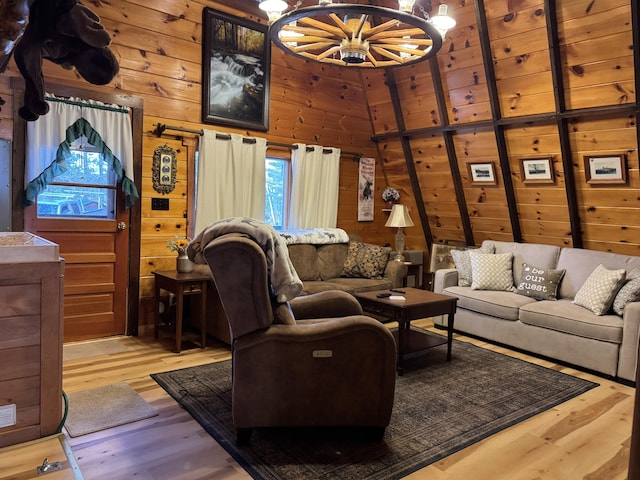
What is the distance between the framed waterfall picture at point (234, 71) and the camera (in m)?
4.57

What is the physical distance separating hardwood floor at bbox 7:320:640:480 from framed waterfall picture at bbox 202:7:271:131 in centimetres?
275

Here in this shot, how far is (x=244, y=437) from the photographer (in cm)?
243

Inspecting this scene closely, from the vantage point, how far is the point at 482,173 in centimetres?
511

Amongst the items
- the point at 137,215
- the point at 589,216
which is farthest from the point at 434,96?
the point at 137,215

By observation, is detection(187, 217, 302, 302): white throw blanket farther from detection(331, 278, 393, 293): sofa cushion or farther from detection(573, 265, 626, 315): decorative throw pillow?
detection(573, 265, 626, 315): decorative throw pillow

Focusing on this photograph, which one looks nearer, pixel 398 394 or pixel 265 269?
pixel 265 269

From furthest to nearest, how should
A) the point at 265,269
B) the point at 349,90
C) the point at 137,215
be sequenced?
the point at 349,90, the point at 137,215, the point at 265,269

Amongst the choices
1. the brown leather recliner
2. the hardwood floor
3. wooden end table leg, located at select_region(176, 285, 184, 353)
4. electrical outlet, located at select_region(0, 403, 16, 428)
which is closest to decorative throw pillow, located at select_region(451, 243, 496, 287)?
the hardwood floor

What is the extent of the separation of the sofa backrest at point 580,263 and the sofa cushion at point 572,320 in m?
0.20

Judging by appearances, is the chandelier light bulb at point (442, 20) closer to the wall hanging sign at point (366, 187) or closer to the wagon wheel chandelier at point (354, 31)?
the wagon wheel chandelier at point (354, 31)

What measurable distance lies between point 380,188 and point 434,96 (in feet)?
5.12

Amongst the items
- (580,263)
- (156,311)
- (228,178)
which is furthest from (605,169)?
(156,311)

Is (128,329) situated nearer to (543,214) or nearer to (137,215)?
(137,215)

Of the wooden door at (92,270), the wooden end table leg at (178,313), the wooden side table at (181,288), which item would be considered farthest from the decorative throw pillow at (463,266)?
the wooden door at (92,270)
